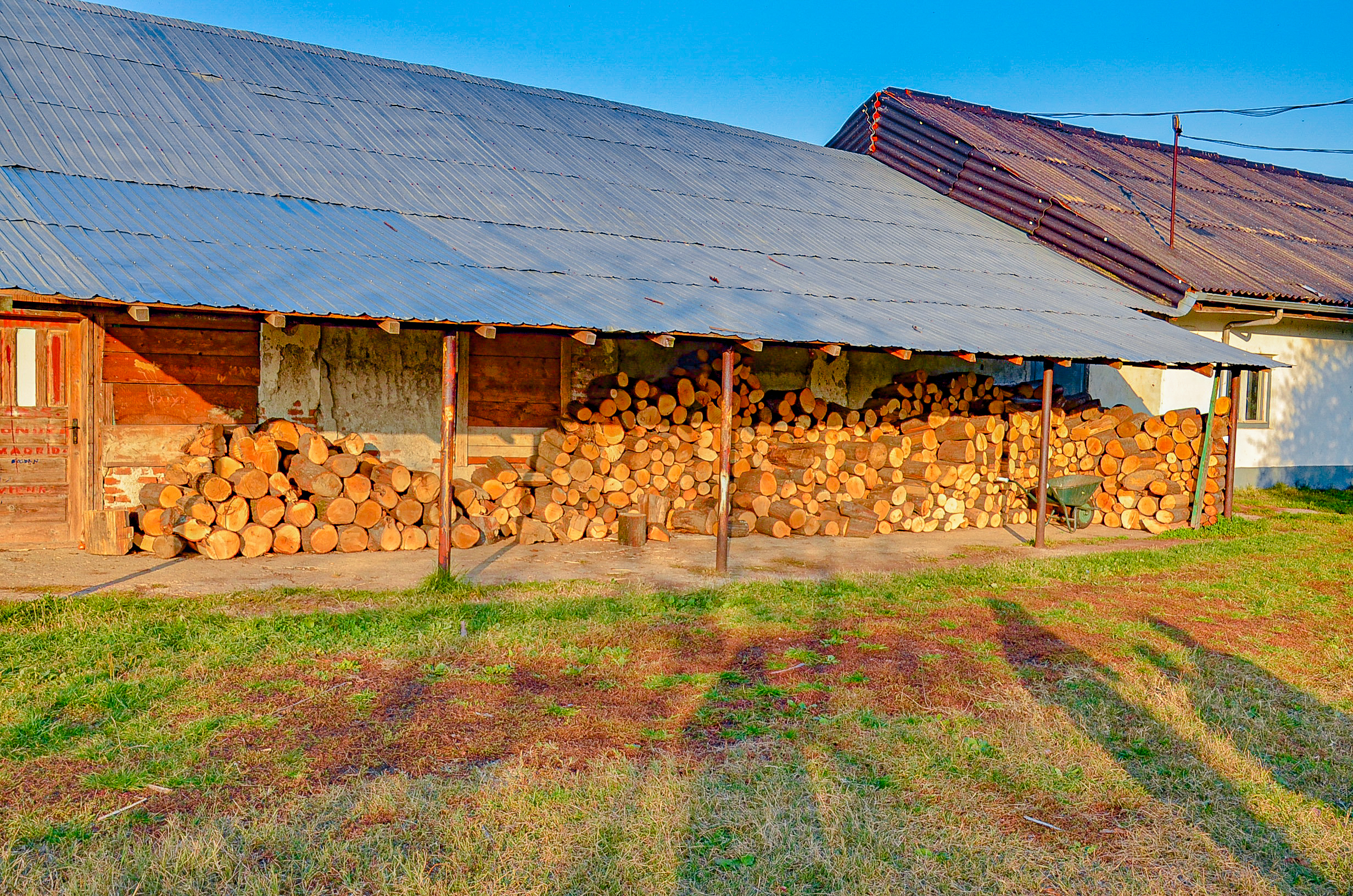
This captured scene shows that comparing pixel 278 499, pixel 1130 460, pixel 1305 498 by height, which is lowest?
pixel 1305 498

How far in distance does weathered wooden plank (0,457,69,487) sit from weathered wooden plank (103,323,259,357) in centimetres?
113

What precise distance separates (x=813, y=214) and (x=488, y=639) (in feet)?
28.7

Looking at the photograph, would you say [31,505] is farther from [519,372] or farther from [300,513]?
[519,372]

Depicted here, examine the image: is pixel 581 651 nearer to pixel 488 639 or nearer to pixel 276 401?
pixel 488 639

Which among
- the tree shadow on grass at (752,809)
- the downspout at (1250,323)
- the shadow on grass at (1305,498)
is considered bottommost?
the tree shadow on grass at (752,809)

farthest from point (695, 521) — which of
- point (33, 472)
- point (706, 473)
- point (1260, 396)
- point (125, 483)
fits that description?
point (1260, 396)

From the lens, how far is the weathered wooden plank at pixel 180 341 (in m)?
9.62

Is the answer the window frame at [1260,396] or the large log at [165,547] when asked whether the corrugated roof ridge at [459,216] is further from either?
the window frame at [1260,396]

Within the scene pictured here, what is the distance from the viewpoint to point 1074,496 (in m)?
12.3

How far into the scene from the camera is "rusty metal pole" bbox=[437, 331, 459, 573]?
316 inches

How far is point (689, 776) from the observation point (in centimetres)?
461

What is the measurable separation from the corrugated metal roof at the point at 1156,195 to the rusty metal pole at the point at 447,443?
10.3m

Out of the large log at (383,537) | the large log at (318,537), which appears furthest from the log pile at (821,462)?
the large log at (318,537)

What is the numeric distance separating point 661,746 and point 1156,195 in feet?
54.0
